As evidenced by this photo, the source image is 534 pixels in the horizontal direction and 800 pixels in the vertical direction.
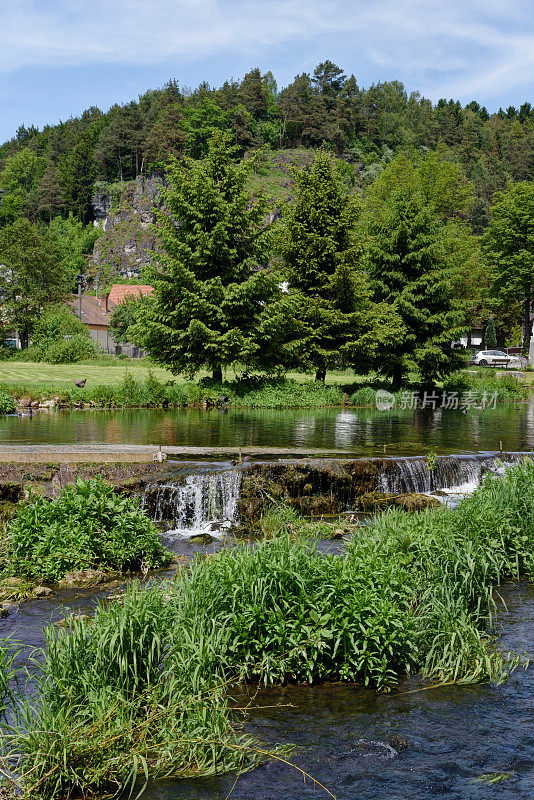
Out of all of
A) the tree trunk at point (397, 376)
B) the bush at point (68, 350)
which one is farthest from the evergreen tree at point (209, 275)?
the bush at point (68, 350)

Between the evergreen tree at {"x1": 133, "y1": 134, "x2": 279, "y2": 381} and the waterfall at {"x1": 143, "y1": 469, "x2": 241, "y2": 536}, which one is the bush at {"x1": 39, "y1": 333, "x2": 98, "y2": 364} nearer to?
the evergreen tree at {"x1": 133, "y1": 134, "x2": 279, "y2": 381}

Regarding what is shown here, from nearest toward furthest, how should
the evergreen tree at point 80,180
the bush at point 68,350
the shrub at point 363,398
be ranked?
the shrub at point 363,398, the bush at point 68,350, the evergreen tree at point 80,180

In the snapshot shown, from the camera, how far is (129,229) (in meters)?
145

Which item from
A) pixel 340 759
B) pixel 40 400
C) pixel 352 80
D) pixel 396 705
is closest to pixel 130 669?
pixel 340 759

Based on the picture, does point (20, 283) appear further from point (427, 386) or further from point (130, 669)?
point (130, 669)

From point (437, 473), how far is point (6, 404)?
17892mm

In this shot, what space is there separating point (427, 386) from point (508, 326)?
43.4m

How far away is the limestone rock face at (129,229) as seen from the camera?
451 ft

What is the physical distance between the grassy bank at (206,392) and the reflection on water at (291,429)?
1.45 meters

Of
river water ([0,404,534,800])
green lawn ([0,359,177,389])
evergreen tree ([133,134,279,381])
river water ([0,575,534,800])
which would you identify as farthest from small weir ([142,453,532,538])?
green lawn ([0,359,177,389])

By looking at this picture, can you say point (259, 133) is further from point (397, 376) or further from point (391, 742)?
point (391, 742)

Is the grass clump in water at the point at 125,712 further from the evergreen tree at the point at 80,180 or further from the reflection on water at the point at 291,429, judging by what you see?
the evergreen tree at the point at 80,180

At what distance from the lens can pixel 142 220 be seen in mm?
146875

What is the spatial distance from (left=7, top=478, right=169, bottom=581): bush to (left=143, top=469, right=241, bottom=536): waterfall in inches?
121
